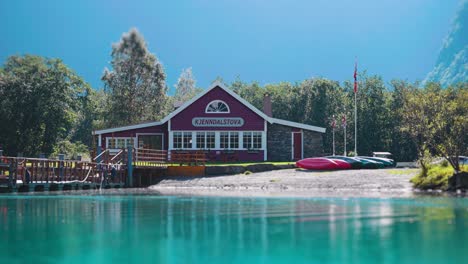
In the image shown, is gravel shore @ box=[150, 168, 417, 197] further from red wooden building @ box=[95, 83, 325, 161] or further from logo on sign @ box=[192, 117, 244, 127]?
logo on sign @ box=[192, 117, 244, 127]

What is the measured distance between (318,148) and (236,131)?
232 inches

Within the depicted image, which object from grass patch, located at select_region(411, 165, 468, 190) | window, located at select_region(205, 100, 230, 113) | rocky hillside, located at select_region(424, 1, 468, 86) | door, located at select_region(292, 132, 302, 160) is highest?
rocky hillside, located at select_region(424, 1, 468, 86)

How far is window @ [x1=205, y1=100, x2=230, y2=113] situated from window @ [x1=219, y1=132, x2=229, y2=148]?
1.58 m

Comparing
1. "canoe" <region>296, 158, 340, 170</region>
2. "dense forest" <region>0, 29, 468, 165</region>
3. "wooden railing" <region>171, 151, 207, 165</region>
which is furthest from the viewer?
"dense forest" <region>0, 29, 468, 165</region>

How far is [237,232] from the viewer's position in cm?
1436

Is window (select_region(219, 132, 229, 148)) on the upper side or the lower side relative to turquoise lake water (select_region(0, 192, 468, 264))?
upper

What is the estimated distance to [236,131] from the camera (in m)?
→ 44.5

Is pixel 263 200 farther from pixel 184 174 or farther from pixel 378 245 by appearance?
pixel 184 174

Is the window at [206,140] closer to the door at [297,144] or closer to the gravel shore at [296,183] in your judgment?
the door at [297,144]

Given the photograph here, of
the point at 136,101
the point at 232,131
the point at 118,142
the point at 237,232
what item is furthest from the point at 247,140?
the point at 237,232

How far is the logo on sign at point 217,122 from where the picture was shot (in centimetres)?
4450

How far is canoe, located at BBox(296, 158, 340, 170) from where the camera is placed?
38.8 meters

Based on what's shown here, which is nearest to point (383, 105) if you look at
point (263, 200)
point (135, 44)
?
point (135, 44)

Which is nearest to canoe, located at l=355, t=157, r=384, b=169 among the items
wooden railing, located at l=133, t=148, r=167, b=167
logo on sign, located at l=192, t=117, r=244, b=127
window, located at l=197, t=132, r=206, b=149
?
logo on sign, located at l=192, t=117, r=244, b=127
